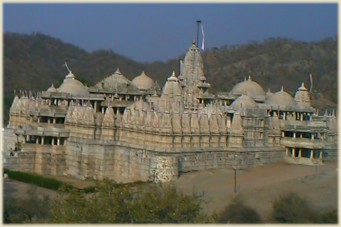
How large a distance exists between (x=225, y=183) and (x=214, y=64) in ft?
192

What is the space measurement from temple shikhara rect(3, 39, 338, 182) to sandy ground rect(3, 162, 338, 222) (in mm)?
623

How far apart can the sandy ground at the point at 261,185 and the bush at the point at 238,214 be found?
37 centimetres

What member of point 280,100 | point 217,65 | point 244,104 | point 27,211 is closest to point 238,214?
point 27,211

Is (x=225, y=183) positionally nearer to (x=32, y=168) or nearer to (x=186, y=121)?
(x=186, y=121)

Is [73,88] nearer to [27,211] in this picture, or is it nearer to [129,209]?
[27,211]

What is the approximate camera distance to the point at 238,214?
19.2m

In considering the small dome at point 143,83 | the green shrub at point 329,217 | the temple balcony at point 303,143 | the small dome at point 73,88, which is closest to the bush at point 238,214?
the green shrub at point 329,217

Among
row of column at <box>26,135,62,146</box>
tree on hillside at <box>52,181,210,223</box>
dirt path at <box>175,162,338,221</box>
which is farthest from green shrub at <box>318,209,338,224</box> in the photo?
row of column at <box>26,135,62,146</box>

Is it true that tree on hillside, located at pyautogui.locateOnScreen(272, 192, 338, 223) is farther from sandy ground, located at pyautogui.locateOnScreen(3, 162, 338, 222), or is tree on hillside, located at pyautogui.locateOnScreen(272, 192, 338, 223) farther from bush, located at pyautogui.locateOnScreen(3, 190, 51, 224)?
bush, located at pyautogui.locateOnScreen(3, 190, 51, 224)

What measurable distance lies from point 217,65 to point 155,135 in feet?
189

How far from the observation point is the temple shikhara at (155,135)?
85.8 feet

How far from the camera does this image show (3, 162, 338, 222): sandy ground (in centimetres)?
2144

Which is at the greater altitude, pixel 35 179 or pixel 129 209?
pixel 129 209

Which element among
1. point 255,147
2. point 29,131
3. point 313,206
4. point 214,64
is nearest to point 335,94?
point 214,64
